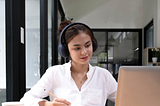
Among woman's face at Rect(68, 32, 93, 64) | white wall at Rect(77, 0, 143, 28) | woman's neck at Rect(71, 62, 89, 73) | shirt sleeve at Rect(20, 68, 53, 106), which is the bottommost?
shirt sleeve at Rect(20, 68, 53, 106)

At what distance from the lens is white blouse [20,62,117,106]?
1.13m

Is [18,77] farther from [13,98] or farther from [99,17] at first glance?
[99,17]

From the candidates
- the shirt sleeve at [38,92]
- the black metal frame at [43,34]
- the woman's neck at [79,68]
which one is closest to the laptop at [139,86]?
the shirt sleeve at [38,92]

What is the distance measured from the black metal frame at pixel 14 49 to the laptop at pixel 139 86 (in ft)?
2.91

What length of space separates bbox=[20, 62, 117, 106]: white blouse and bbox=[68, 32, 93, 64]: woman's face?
0.44ft

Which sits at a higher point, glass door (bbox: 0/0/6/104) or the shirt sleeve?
glass door (bbox: 0/0/6/104)

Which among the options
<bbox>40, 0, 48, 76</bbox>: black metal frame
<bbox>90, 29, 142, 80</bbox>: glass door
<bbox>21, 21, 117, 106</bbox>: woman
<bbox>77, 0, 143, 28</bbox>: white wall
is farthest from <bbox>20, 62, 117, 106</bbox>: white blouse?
<bbox>77, 0, 143, 28</bbox>: white wall

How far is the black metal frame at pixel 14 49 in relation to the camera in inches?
45.2

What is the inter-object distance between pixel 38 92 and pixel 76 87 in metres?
0.26

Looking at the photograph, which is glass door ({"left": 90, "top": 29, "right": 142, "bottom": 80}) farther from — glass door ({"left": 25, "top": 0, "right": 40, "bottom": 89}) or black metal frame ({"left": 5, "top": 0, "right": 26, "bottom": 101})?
black metal frame ({"left": 5, "top": 0, "right": 26, "bottom": 101})

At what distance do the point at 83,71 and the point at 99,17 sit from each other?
390cm

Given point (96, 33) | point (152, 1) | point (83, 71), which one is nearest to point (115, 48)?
point (96, 33)

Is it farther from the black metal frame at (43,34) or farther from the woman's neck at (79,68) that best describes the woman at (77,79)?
the black metal frame at (43,34)

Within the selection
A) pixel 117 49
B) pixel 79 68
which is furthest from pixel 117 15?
pixel 79 68
